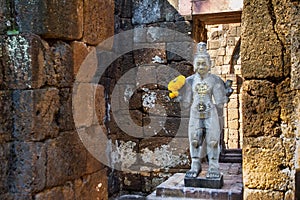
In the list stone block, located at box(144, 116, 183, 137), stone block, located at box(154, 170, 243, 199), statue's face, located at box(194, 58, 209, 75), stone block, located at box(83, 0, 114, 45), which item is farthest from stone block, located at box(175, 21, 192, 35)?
stone block, located at box(83, 0, 114, 45)

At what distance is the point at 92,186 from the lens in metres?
3.17

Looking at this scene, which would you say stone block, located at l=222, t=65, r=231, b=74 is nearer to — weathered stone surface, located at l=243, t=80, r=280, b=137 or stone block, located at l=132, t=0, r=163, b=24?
stone block, located at l=132, t=0, r=163, b=24

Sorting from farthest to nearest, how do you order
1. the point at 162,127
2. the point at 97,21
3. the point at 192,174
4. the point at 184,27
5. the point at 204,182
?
the point at 162,127
the point at 184,27
the point at 192,174
the point at 204,182
the point at 97,21

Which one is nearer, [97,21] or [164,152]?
[97,21]

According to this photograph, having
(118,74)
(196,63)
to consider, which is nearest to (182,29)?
(118,74)

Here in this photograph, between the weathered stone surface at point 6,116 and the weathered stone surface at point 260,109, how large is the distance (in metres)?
1.68

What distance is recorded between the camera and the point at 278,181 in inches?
113

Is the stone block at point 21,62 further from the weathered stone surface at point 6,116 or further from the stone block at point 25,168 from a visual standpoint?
the stone block at point 25,168

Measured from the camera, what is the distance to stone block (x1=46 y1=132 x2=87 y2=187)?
268 cm

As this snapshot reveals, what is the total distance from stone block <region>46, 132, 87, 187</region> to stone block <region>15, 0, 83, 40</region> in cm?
73

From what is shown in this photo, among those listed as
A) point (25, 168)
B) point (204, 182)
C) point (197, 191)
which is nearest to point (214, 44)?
point (204, 182)

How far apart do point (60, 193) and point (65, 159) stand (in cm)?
24

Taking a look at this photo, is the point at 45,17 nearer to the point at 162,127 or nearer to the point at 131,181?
the point at 162,127

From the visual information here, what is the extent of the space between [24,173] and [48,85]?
603 mm
